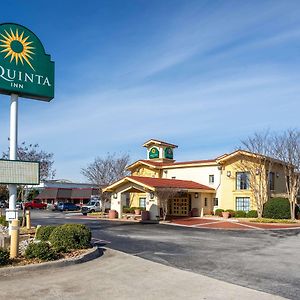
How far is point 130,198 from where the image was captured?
44594 mm

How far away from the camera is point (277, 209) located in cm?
3169

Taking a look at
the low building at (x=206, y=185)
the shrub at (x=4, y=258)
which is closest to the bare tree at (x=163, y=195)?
the low building at (x=206, y=185)

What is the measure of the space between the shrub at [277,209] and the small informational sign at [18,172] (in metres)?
22.7

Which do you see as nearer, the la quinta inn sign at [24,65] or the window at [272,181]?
the la quinta inn sign at [24,65]

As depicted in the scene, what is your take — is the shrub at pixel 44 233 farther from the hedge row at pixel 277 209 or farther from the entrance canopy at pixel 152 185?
the hedge row at pixel 277 209

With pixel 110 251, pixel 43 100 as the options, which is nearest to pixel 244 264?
pixel 110 251

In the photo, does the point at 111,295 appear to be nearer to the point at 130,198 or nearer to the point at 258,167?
the point at 258,167

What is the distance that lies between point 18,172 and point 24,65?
4136mm

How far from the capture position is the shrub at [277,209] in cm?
3164

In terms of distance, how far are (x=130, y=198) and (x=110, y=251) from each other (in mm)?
31479

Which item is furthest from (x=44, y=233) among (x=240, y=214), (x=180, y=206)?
(x=180, y=206)

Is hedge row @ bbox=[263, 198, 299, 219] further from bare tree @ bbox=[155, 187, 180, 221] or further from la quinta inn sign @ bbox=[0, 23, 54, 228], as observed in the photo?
la quinta inn sign @ bbox=[0, 23, 54, 228]

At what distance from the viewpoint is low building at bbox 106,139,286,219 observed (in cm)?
3356

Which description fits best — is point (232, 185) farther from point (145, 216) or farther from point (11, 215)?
point (11, 215)
